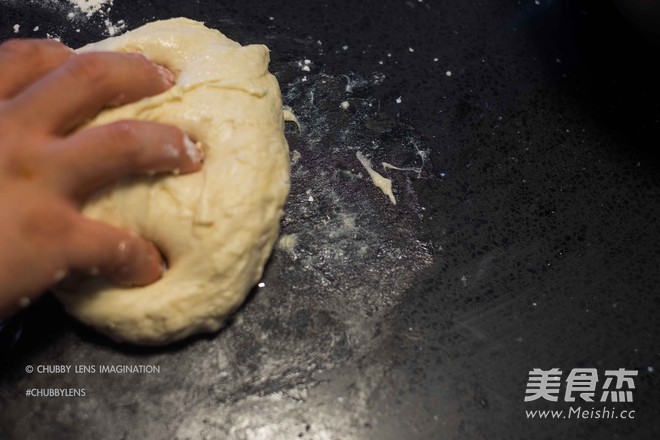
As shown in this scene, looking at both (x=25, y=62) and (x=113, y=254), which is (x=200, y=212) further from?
(x=25, y=62)

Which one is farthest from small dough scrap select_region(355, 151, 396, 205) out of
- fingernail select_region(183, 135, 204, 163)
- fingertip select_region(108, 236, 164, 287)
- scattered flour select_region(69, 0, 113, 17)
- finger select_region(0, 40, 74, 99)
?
scattered flour select_region(69, 0, 113, 17)

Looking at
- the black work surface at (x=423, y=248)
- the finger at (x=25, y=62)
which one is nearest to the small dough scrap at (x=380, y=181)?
the black work surface at (x=423, y=248)

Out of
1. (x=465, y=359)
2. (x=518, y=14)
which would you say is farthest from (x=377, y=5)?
(x=465, y=359)

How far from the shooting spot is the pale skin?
100 cm

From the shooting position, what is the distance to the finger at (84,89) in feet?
3.44

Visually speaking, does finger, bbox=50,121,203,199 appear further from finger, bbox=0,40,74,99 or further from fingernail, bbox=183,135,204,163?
finger, bbox=0,40,74,99

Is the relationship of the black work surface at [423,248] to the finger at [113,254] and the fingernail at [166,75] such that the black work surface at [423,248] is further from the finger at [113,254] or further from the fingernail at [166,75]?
the fingernail at [166,75]

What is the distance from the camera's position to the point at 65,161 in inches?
40.1

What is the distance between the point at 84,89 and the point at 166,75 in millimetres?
Result: 217

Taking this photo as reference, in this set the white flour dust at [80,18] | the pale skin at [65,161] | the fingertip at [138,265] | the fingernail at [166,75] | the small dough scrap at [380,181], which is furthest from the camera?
the white flour dust at [80,18]

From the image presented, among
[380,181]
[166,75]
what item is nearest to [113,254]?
[166,75]

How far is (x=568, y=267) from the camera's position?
1438mm

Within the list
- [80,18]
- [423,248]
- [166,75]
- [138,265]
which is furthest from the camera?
[80,18]

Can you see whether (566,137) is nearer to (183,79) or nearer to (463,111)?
(463,111)
